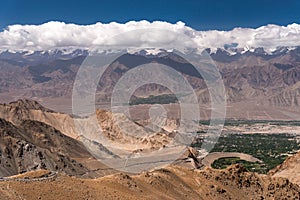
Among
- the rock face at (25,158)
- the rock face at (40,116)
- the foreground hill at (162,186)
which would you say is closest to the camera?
the foreground hill at (162,186)

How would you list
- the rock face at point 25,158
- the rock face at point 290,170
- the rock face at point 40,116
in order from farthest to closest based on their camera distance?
the rock face at point 40,116
the rock face at point 290,170
the rock face at point 25,158

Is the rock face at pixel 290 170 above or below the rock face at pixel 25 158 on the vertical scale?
below

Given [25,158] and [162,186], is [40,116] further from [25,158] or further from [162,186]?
[162,186]

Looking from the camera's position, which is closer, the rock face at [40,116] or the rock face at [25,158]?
the rock face at [25,158]

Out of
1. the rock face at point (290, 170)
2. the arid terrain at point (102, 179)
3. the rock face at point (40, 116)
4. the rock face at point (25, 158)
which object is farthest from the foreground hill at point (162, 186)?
the rock face at point (40, 116)

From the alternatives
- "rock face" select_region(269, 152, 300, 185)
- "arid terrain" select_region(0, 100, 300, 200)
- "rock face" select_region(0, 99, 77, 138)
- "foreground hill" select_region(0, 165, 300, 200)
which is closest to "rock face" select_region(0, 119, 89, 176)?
"arid terrain" select_region(0, 100, 300, 200)

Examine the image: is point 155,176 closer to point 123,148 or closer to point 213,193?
point 213,193

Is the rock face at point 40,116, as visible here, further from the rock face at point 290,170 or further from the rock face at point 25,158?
the rock face at point 290,170

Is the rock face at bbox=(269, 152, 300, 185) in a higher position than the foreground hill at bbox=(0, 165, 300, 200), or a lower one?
lower

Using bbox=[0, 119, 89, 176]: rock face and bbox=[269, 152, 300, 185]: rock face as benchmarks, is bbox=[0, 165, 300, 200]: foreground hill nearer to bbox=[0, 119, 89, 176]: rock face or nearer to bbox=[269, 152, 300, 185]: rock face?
bbox=[269, 152, 300, 185]: rock face

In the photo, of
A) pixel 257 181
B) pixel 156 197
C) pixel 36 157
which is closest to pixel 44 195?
pixel 156 197

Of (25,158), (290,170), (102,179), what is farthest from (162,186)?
(290,170)
